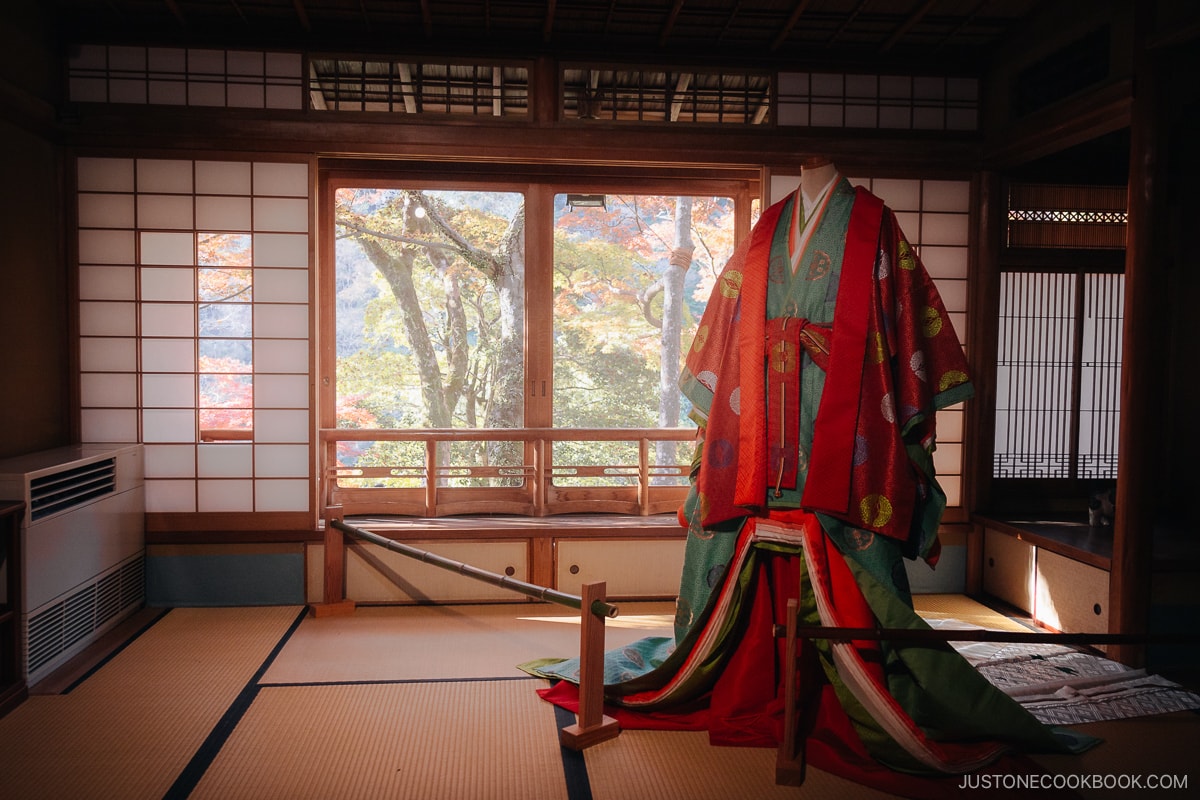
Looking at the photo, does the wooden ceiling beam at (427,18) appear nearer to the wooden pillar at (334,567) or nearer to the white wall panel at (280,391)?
the white wall panel at (280,391)

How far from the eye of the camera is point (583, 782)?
8.06 ft

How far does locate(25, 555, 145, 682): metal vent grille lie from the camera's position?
323cm

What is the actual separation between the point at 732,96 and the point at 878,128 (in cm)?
78

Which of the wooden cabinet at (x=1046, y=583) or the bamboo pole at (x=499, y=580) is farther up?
the bamboo pole at (x=499, y=580)

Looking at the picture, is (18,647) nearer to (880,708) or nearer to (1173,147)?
(880,708)

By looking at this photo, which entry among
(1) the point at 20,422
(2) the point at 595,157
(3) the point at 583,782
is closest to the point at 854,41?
(2) the point at 595,157

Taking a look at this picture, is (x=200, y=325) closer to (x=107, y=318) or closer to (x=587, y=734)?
(x=107, y=318)

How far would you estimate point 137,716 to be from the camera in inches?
115

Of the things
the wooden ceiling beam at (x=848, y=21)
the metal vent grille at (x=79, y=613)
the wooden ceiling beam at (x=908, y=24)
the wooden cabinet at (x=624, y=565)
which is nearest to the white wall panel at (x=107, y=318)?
the metal vent grille at (x=79, y=613)

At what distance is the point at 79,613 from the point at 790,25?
4085 millimetres

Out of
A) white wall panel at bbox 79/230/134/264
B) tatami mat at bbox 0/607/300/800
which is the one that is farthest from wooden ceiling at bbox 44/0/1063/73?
tatami mat at bbox 0/607/300/800

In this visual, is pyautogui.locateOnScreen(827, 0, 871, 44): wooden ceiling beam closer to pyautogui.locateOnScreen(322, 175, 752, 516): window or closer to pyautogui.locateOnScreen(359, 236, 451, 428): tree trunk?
pyautogui.locateOnScreen(322, 175, 752, 516): window

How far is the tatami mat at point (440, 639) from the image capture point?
339cm

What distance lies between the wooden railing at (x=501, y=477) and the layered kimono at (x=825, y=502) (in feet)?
6.15
